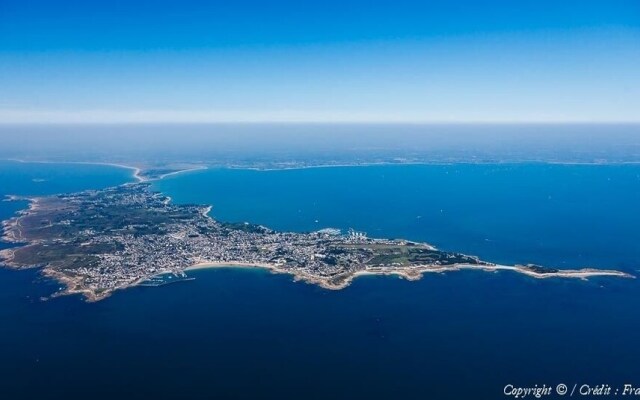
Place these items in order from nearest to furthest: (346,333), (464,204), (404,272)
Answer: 1. (346,333)
2. (404,272)
3. (464,204)

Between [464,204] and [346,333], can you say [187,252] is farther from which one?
[464,204]

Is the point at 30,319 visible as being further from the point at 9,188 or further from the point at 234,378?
the point at 9,188

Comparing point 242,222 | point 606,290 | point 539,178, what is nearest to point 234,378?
point 606,290

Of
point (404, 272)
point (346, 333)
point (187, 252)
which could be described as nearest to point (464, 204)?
point (404, 272)

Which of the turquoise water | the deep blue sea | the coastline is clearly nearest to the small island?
the coastline

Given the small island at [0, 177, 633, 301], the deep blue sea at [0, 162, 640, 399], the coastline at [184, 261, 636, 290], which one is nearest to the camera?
the deep blue sea at [0, 162, 640, 399]

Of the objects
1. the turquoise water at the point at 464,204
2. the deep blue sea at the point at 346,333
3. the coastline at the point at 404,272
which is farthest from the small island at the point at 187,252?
the turquoise water at the point at 464,204

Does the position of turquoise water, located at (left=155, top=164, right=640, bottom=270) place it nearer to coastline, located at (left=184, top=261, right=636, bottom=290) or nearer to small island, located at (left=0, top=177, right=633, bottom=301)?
coastline, located at (left=184, top=261, right=636, bottom=290)

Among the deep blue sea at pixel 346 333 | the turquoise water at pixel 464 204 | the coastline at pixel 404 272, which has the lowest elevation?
the deep blue sea at pixel 346 333

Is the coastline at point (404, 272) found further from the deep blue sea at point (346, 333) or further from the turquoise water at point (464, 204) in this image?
the turquoise water at point (464, 204)
